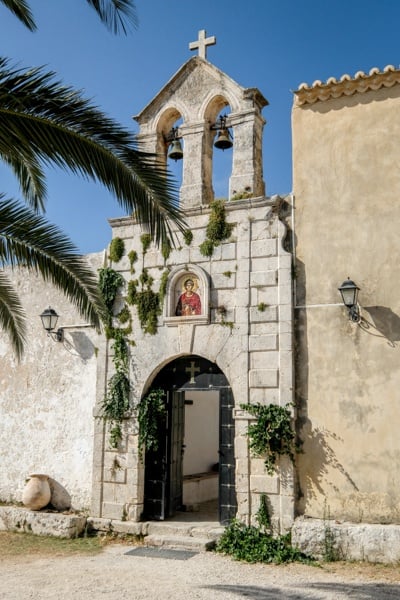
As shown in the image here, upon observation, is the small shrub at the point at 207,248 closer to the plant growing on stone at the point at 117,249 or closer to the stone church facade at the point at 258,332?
the stone church facade at the point at 258,332

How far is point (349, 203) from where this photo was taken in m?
8.34

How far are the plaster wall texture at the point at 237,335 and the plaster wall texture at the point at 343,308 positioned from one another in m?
0.30

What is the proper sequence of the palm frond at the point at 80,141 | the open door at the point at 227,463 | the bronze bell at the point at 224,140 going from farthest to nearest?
the bronze bell at the point at 224,140
the open door at the point at 227,463
the palm frond at the point at 80,141

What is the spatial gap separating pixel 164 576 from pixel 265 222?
16.1ft

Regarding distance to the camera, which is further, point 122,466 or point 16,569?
point 122,466

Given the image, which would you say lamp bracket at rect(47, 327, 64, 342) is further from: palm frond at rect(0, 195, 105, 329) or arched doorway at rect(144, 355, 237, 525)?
palm frond at rect(0, 195, 105, 329)

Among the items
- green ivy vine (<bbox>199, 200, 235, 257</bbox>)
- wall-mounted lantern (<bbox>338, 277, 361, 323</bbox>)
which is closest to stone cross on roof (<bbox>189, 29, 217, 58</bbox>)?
green ivy vine (<bbox>199, 200, 235, 257</bbox>)

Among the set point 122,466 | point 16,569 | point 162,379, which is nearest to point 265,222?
point 162,379

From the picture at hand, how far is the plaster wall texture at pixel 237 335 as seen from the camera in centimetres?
822

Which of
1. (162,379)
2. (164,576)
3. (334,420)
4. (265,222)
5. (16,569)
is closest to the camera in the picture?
(164,576)

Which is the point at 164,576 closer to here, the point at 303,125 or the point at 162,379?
the point at 162,379

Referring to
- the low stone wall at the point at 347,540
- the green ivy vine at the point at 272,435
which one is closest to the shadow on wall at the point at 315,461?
the green ivy vine at the point at 272,435

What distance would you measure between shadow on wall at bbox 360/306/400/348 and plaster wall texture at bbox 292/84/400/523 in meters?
0.01

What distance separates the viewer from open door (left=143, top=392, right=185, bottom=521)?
355 inches
